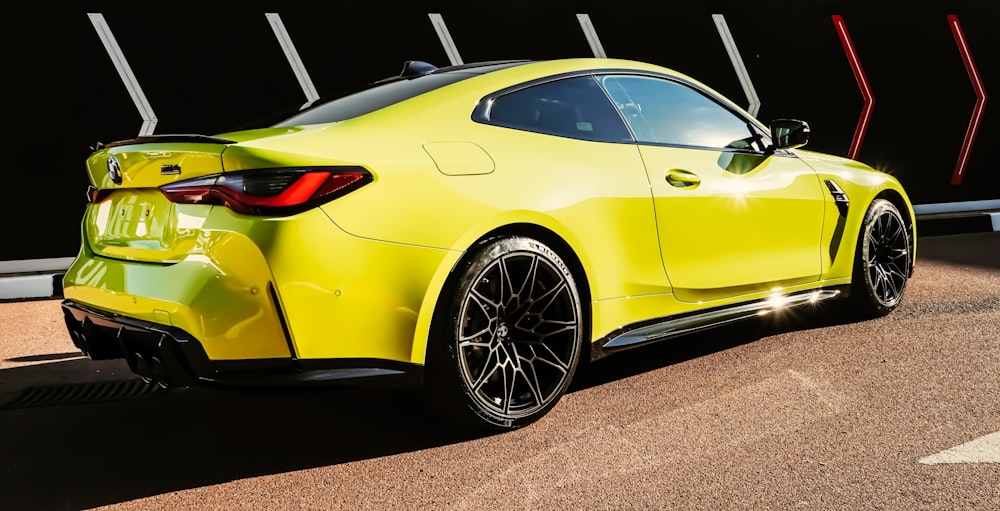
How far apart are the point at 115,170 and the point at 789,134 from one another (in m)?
3.10

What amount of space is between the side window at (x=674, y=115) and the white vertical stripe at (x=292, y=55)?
458 cm

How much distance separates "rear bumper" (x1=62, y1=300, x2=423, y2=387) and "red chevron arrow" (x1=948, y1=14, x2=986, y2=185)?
397 inches

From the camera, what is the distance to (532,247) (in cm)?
325

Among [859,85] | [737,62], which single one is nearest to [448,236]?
[737,62]

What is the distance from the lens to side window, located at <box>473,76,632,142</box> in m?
3.45

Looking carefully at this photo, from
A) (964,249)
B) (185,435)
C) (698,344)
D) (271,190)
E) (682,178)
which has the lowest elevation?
(964,249)

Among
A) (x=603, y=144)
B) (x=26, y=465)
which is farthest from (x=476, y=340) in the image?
(x=26, y=465)

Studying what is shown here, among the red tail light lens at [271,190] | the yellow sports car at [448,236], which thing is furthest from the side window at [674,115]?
the red tail light lens at [271,190]

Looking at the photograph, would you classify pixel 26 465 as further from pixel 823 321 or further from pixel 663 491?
pixel 823 321

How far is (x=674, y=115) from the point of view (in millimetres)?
4094

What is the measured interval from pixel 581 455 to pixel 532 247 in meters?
0.76

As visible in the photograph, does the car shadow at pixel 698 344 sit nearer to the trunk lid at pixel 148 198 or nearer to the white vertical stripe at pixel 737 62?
the trunk lid at pixel 148 198

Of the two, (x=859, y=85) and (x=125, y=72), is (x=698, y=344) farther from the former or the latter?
(x=859, y=85)

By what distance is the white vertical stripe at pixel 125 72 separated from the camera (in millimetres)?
7363
